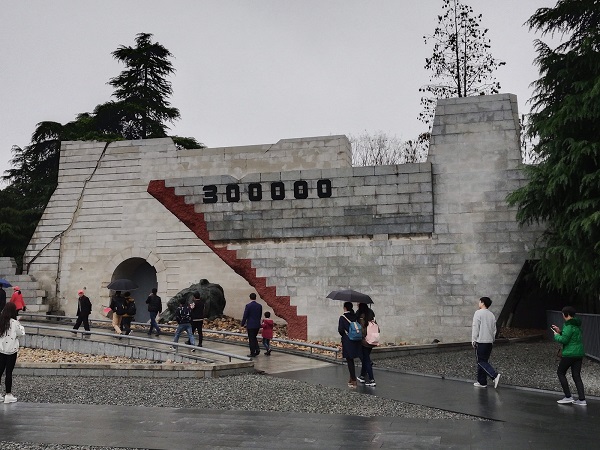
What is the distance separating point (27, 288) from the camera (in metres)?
24.3

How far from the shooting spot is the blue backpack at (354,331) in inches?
475

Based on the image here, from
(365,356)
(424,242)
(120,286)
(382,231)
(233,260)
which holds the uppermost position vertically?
(382,231)

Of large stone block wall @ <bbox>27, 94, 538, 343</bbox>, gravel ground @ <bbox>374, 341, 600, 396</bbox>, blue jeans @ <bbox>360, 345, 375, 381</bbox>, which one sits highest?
large stone block wall @ <bbox>27, 94, 538, 343</bbox>

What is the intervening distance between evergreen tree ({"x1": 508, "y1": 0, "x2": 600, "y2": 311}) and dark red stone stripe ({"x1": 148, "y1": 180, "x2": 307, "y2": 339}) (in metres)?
7.17

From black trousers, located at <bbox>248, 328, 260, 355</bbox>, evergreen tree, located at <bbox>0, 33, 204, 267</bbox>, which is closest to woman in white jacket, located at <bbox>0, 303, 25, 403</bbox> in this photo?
black trousers, located at <bbox>248, 328, 260, 355</bbox>

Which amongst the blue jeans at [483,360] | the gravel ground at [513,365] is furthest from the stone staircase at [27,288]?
the blue jeans at [483,360]

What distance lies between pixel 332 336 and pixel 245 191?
5404 mm

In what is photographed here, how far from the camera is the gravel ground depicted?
1252cm

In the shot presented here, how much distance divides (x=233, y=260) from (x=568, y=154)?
10.4 metres

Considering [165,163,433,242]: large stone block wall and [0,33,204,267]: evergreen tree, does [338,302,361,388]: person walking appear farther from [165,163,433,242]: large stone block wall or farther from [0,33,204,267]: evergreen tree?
[0,33,204,267]: evergreen tree

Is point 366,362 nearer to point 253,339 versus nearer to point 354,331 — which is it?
point 354,331

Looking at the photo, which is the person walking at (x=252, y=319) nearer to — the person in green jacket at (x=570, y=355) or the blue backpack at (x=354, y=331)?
the blue backpack at (x=354, y=331)

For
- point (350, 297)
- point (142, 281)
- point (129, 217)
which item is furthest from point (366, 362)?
point (142, 281)

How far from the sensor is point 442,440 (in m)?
7.73
